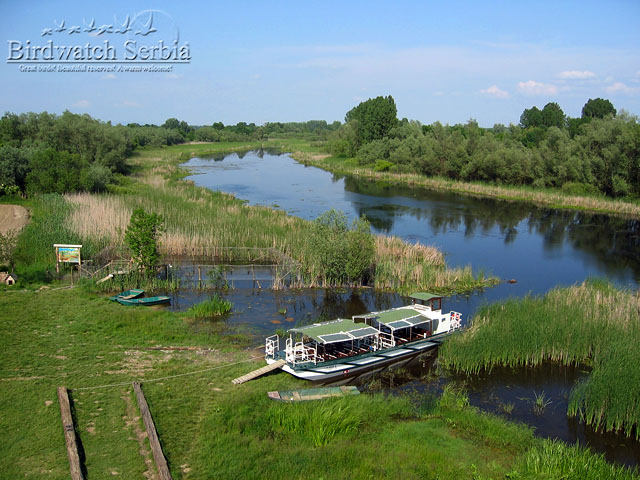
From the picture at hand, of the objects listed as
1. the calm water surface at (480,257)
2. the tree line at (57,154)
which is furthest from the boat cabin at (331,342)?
the tree line at (57,154)

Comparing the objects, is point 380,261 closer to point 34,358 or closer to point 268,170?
point 34,358

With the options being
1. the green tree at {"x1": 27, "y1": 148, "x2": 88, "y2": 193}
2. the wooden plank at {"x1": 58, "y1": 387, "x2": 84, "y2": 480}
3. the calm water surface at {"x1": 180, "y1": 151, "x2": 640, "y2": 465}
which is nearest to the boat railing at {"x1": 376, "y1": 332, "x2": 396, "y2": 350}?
the calm water surface at {"x1": 180, "y1": 151, "x2": 640, "y2": 465}

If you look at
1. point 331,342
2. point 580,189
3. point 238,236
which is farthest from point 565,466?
point 580,189

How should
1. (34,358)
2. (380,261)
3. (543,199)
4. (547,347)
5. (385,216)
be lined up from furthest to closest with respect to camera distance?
1. (543,199)
2. (385,216)
3. (380,261)
4. (547,347)
5. (34,358)

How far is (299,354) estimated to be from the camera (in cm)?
1867

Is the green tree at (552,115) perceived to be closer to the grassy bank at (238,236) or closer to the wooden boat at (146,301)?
the grassy bank at (238,236)

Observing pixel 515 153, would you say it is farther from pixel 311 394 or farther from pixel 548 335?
pixel 311 394

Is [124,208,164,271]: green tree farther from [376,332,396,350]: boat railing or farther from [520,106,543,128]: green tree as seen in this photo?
[520,106,543,128]: green tree

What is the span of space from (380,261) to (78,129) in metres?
50.6

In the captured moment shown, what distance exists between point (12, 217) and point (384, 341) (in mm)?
30397

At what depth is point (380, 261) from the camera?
31062 millimetres

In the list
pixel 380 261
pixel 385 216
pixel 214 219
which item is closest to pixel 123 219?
pixel 214 219

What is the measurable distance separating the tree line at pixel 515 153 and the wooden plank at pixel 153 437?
188 feet

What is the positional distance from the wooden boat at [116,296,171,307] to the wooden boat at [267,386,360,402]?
11193 millimetres
